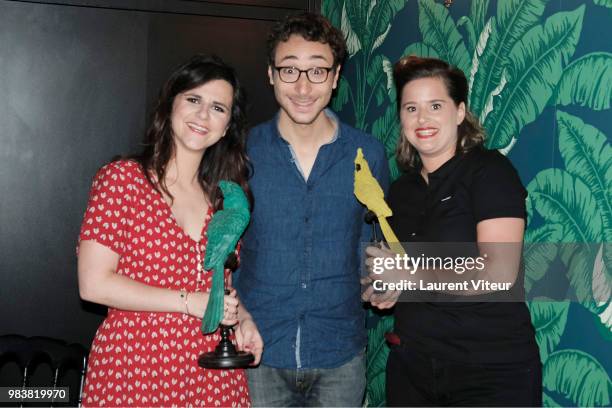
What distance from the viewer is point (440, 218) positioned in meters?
1.69

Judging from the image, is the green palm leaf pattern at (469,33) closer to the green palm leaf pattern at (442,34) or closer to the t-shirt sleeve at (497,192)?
the green palm leaf pattern at (442,34)

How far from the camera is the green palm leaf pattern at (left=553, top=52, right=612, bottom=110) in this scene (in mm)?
1495

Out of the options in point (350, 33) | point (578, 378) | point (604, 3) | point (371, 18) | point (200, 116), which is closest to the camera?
point (604, 3)

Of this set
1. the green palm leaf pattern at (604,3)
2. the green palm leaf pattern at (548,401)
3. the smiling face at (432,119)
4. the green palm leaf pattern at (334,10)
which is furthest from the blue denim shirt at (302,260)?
the green palm leaf pattern at (334,10)

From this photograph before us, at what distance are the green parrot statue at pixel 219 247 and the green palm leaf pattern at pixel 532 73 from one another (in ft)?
2.51

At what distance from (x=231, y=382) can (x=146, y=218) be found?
51 centimetres

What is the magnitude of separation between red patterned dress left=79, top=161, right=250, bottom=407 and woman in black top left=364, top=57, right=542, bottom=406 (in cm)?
51

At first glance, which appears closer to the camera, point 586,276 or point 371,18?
point 586,276

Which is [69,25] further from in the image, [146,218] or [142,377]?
[142,377]

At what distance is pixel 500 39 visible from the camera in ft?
6.26

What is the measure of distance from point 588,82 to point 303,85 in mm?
825

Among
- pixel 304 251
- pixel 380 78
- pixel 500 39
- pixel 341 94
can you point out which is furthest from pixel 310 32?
pixel 341 94

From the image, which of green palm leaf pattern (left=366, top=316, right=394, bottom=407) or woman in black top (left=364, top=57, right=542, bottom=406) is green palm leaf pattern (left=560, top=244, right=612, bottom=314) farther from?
green palm leaf pattern (left=366, top=316, right=394, bottom=407)

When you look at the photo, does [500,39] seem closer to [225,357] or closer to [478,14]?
[478,14]
